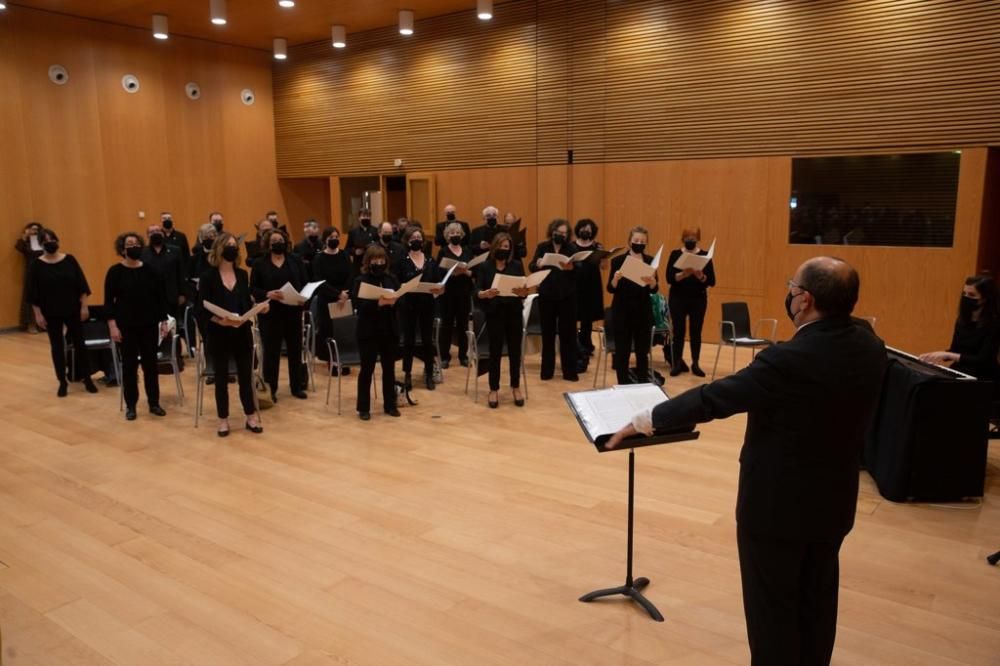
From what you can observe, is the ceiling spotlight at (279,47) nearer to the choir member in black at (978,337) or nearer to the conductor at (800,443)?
the choir member in black at (978,337)

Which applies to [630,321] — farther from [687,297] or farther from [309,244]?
[309,244]

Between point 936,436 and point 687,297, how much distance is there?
11.9ft

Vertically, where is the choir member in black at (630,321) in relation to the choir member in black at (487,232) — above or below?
below

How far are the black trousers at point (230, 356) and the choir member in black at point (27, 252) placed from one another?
6.93 meters

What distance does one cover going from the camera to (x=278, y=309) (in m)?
7.24

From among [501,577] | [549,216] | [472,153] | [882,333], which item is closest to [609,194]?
[549,216]

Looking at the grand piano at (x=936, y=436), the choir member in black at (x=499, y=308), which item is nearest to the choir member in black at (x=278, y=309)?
the choir member in black at (x=499, y=308)

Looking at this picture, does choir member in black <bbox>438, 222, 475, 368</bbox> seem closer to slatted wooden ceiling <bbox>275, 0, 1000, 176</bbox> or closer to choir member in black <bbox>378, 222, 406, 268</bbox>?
choir member in black <bbox>378, 222, 406, 268</bbox>

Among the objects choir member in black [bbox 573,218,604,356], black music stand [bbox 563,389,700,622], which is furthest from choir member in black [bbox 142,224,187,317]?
black music stand [bbox 563,389,700,622]

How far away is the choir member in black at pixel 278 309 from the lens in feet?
23.1

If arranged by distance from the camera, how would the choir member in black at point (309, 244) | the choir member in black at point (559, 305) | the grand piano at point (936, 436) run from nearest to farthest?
the grand piano at point (936, 436)
the choir member in black at point (559, 305)
the choir member in black at point (309, 244)

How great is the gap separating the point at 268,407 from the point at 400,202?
760 centimetres

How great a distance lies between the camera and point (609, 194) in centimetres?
1097

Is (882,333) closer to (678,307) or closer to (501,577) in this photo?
(678,307)
